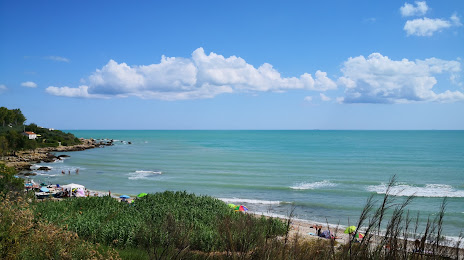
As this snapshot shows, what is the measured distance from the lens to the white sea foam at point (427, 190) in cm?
3422

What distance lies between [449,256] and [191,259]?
5.01 metres

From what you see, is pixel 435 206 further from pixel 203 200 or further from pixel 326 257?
pixel 326 257

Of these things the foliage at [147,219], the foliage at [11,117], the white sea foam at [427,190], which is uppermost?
the foliage at [11,117]

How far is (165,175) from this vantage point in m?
49.3

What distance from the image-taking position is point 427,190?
3650 centimetres

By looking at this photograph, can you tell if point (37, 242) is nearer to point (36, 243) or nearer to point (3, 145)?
Answer: point (36, 243)

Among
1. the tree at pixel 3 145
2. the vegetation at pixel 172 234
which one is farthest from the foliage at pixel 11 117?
the vegetation at pixel 172 234

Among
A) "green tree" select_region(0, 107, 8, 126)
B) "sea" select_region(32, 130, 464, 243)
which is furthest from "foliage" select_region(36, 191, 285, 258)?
"green tree" select_region(0, 107, 8, 126)

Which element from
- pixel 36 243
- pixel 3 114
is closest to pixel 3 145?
pixel 3 114

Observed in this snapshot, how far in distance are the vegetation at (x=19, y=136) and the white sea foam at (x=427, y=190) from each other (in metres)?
61.6

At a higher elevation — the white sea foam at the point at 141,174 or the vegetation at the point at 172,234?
the vegetation at the point at 172,234

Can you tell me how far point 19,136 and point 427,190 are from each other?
→ 73594mm

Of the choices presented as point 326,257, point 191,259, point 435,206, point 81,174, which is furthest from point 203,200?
point 81,174

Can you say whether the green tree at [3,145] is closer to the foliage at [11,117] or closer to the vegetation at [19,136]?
the vegetation at [19,136]
